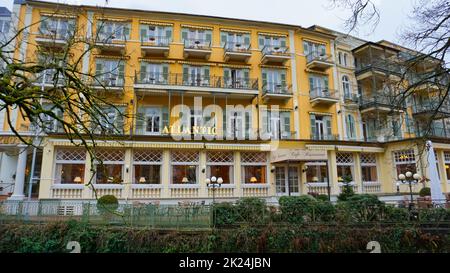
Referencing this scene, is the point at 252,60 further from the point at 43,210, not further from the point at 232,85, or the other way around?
the point at 43,210

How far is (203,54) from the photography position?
71.8 ft

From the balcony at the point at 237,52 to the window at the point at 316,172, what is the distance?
10.2 m

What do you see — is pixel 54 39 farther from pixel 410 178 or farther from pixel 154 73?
pixel 410 178

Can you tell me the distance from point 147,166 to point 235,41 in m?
12.7

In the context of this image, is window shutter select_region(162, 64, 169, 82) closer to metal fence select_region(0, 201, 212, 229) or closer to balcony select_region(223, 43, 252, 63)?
balcony select_region(223, 43, 252, 63)

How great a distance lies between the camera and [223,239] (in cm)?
930

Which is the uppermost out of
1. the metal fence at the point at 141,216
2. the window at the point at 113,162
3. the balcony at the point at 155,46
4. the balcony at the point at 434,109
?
the balcony at the point at 155,46

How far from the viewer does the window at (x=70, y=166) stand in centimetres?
1730

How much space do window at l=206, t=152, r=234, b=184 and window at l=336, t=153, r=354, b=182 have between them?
9137 mm

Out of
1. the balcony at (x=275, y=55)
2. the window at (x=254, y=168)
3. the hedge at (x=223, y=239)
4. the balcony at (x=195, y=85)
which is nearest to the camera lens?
the hedge at (x=223, y=239)

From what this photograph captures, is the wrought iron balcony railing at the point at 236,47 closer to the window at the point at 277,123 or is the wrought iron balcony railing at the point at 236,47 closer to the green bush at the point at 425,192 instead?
the window at the point at 277,123

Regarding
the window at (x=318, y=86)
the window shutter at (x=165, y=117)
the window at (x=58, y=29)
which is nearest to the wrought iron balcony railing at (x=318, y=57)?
the window at (x=318, y=86)
